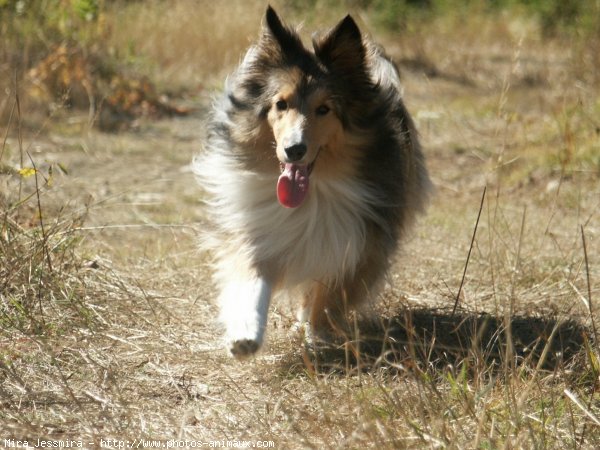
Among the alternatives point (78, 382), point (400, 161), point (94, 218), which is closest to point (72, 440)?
point (78, 382)

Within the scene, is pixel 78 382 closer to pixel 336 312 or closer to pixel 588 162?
pixel 336 312

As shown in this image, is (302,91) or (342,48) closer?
(302,91)

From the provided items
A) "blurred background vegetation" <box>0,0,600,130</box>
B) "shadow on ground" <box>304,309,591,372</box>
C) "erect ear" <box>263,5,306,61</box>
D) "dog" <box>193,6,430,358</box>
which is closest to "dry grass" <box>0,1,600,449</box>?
"shadow on ground" <box>304,309,591,372</box>

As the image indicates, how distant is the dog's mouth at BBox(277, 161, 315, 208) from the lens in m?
4.07

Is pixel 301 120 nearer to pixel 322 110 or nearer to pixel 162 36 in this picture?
pixel 322 110

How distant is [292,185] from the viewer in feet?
13.4

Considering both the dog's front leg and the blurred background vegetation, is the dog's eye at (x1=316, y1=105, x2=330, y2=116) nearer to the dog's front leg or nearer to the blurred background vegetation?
the dog's front leg

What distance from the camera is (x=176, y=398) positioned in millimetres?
3520

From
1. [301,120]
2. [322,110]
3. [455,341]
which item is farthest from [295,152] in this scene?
[455,341]

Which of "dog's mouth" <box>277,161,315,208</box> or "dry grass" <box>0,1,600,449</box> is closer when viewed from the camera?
"dry grass" <box>0,1,600,449</box>

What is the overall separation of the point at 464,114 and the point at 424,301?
5.63 m

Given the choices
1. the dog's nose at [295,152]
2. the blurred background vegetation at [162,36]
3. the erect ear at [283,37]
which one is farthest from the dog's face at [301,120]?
the blurred background vegetation at [162,36]

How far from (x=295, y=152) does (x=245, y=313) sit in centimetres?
71

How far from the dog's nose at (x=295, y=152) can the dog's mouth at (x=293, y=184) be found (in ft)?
0.38
